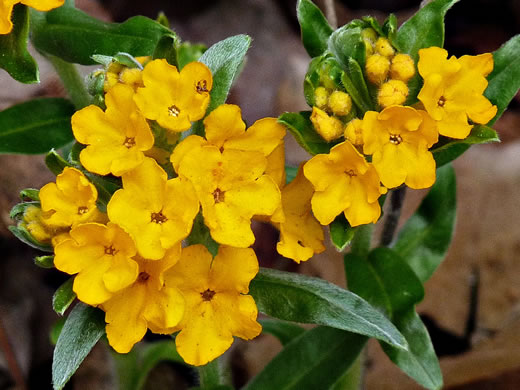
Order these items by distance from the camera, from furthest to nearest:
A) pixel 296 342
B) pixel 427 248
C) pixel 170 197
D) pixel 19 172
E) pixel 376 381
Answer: pixel 19 172 < pixel 376 381 < pixel 427 248 < pixel 296 342 < pixel 170 197

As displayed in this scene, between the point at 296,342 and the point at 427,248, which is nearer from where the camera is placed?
the point at 296,342

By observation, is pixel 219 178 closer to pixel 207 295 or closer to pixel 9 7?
pixel 207 295

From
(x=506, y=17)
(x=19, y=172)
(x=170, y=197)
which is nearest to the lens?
(x=170, y=197)

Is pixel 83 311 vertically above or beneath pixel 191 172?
beneath

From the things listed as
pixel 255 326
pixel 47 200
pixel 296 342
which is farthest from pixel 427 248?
pixel 47 200

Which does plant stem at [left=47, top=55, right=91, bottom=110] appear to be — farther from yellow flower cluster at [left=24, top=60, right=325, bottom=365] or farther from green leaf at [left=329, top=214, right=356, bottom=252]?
green leaf at [left=329, top=214, right=356, bottom=252]

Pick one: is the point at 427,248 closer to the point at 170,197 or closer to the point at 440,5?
the point at 440,5
